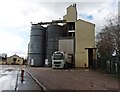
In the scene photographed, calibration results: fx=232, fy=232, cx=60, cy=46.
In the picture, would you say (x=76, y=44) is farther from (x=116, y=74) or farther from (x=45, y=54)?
(x=116, y=74)

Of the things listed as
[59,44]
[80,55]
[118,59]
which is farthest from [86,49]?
[118,59]

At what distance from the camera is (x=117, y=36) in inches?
1410

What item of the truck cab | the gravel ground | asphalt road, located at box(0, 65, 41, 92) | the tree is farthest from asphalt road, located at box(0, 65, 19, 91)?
the truck cab

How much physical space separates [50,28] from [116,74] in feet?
154

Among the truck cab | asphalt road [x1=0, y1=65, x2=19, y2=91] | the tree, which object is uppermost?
the tree

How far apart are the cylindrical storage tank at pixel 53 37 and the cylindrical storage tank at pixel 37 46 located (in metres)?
2.88

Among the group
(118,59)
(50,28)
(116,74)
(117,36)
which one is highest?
(50,28)

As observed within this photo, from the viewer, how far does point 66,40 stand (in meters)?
65.7

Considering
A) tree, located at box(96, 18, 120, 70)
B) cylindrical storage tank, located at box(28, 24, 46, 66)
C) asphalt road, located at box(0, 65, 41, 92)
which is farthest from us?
cylindrical storage tank, located at box(28, 24, 46, 66)

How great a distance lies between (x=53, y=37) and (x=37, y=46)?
6204 mm

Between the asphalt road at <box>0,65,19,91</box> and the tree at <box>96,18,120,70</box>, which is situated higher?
the tree at <box>96,18,120,70</box>

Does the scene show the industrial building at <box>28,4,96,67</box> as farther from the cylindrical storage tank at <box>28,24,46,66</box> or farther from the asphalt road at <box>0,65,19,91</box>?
the asphalt road at <box>0,65,19,91</box>

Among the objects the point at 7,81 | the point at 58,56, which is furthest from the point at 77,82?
the point at 58,56

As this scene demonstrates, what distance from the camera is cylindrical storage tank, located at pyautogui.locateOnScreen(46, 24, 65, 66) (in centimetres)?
7074
